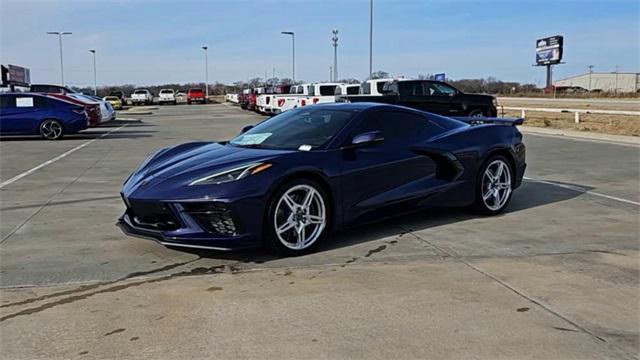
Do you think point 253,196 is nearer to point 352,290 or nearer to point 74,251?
point 352,290

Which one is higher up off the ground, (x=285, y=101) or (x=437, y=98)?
(x=437, y=98)

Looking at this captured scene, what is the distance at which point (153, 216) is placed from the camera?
17.5ft

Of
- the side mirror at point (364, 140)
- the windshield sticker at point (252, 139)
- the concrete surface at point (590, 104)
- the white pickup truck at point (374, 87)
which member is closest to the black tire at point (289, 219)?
the side mirror at point (364, 140)

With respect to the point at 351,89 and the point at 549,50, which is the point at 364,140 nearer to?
the point at 351,89

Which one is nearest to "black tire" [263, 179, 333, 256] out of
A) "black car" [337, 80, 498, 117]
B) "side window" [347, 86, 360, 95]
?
"black car" [337, 80, 498, 117]

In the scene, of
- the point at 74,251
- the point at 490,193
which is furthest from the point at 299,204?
the point at 490,193

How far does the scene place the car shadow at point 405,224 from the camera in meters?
5.65

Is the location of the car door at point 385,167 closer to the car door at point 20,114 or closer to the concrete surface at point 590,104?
the car door at point 20,114

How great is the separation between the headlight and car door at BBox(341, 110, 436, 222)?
0.90 metres

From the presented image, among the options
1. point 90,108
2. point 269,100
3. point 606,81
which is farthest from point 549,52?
point 90,108

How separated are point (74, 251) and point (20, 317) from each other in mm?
1713

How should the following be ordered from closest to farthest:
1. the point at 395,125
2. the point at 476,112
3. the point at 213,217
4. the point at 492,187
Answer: the point at 213,217, the point at 395,125, the point at 492,187, the point at 476,112

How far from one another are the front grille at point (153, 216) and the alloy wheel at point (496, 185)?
3.67 metres

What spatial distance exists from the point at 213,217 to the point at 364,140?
5.28 feet
